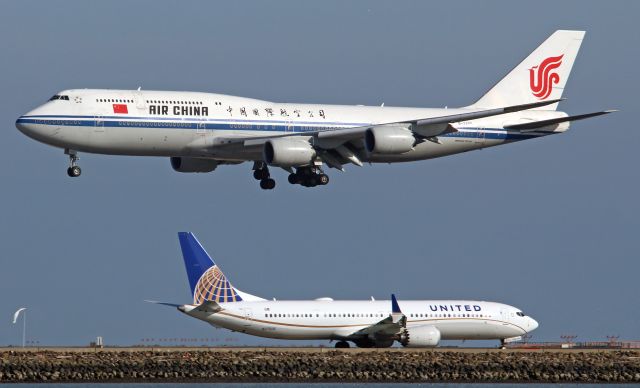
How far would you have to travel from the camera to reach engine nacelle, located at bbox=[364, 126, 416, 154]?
281ft

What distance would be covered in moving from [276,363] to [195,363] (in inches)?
160

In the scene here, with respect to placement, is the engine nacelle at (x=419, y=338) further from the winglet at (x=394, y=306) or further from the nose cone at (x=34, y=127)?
the nose cone at (x=34, y=127)

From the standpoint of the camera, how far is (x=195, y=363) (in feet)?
→ 281

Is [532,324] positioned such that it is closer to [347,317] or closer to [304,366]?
[347,317]

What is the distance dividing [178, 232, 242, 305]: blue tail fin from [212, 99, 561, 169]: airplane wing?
10182 mm

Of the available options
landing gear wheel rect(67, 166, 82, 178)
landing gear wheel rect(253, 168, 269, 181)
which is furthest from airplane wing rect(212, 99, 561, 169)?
landing gear wheel rect(67, 166, 82, 178)

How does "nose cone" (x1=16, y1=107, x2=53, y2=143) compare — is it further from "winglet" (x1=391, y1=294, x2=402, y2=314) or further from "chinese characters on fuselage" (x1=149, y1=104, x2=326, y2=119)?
"winglet" (x1=391, y1=294, x2=402, y2=314)

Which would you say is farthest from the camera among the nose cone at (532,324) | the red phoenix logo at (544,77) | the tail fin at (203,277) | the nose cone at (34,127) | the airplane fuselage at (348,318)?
the red phoenix logo at (544,77)

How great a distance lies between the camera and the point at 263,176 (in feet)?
300

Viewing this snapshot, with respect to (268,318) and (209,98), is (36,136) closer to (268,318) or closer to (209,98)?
(209,98)

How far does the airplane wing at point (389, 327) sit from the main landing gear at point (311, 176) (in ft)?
28.1

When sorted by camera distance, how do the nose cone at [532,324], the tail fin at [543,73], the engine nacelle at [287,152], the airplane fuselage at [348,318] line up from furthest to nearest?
the tail fin at [543,73], the nose cone at [532,324], the airplane fuselage at [348,318], the engine nacelle at [287,152]

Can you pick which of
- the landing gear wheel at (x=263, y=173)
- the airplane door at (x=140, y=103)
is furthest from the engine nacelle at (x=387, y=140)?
the airplane door at (x=140, y=103)

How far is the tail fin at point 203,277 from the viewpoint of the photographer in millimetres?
93125
